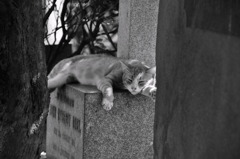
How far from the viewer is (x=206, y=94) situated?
170 cm

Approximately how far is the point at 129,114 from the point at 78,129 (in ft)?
2.27

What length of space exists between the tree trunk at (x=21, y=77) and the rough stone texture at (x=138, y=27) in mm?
4341

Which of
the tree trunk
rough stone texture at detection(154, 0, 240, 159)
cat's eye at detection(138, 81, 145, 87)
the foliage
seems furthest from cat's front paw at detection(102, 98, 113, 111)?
rough stone texture at detection(154, 0, 240, 159)

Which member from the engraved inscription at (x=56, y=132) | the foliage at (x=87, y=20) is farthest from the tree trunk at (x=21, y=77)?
the foliage at (x=87, y=20)

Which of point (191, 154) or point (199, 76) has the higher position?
point (199, 76)

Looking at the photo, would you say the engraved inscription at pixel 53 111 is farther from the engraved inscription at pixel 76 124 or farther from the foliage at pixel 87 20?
the foliage at pixel 87 20

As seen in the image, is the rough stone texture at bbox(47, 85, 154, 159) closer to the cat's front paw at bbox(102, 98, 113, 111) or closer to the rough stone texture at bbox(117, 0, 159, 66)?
the cat's front paw at bbox(102, 98, 113, 111)

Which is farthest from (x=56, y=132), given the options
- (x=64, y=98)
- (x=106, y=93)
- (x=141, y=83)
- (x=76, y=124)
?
(x=141, y=83)

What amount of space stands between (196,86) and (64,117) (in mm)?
5823

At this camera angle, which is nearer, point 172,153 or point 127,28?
point 172,153

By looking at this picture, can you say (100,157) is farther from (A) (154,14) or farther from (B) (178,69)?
(B) (178,69)

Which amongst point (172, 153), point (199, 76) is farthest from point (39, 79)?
point (199, 76)

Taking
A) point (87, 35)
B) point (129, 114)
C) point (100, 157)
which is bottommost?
point (100, 157)

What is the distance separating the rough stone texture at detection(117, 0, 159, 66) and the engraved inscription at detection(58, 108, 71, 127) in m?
1.15
